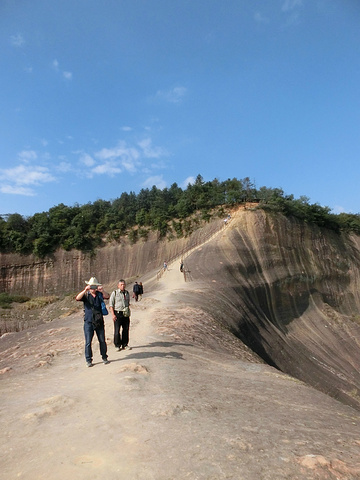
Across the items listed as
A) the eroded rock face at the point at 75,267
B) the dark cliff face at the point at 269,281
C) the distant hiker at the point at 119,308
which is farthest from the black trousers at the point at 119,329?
the eroded rock face at the point at 75,267

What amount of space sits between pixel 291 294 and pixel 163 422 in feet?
98.5

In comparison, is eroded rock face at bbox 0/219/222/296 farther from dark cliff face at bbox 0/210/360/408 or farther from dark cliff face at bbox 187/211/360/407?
dark cliff face at bbox 187/211/360/407

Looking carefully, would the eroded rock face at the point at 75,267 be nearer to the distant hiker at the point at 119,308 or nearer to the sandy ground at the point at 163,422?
the distant hiker at the point at 119,308

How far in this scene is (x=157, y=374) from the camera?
6383mm

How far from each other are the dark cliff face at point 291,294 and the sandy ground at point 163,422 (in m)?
9.07

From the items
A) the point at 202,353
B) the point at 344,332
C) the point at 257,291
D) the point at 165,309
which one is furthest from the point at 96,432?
the point at 344,332

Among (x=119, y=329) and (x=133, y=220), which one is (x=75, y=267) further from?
(x=119, y=329)

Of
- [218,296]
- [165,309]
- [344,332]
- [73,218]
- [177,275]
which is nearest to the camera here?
[165,309]

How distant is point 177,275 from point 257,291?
699cm

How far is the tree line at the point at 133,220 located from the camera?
3988 centimetres

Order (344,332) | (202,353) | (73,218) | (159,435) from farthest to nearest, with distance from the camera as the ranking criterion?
(73,218)
(344,332)
(202,353)
(159,435)

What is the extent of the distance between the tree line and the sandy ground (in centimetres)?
3278

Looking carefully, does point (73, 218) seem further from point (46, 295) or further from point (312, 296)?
point (312, 296)

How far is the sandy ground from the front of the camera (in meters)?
3.06
